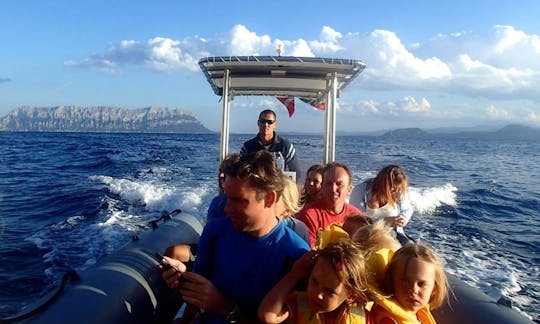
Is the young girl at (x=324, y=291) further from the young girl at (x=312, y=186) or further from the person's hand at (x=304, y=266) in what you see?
the young girl at (x=312, y=186)

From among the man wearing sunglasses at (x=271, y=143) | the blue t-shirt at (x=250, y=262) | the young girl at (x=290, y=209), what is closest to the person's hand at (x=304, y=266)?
the blue t-shirt at (x=250, y=262)

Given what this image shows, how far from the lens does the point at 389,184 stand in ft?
12.8

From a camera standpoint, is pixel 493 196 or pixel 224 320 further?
pixel 493 196

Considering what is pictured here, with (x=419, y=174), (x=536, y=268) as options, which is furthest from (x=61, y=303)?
(x=419, y=174)

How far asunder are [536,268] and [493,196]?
26.0ft

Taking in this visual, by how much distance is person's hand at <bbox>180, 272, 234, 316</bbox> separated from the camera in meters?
1.90

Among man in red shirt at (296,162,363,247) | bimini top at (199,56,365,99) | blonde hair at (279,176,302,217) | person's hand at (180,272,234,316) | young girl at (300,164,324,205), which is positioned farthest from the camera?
bimini top at (199,56,365,99)

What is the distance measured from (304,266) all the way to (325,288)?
148 millimetres

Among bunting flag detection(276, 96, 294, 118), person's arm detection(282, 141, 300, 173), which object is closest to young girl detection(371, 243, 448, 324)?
person's arm detection(282, 141, 300, 173)

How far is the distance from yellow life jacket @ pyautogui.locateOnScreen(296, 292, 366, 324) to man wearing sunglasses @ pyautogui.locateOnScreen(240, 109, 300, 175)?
3.05 m

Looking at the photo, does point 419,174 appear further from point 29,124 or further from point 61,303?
point 29,124

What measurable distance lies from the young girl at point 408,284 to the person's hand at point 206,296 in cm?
63

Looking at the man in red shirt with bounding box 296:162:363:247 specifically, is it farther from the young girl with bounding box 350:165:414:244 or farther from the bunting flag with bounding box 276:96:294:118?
the bunting flag with bounding box 276:96:294:118

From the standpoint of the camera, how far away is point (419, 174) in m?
20.0
